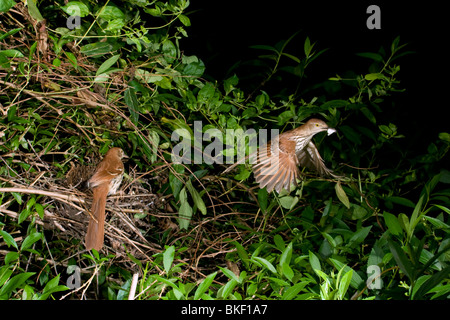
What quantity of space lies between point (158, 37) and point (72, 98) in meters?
0.36

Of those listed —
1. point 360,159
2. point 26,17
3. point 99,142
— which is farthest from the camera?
point 360,159

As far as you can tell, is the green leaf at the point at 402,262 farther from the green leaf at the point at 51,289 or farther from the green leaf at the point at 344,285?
the green leaf at the point at 51,289

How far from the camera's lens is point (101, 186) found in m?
1.29

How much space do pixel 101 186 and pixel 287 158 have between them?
0.58 metres

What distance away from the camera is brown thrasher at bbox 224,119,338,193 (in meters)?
1.38

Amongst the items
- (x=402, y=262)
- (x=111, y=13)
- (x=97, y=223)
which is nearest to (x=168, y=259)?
(x=97, y=223)

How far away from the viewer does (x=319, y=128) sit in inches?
59.2

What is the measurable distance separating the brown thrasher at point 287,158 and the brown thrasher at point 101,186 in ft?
1.11

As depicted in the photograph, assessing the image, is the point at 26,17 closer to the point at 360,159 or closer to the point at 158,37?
the point at 158,37

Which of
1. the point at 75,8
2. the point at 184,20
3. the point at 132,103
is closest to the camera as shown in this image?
the point at 75,8

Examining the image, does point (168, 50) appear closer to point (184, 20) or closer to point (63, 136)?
point (184, 20)

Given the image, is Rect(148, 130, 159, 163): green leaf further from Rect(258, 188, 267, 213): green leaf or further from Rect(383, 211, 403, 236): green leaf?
Rect(383, 211, 403, 236): green leaf
